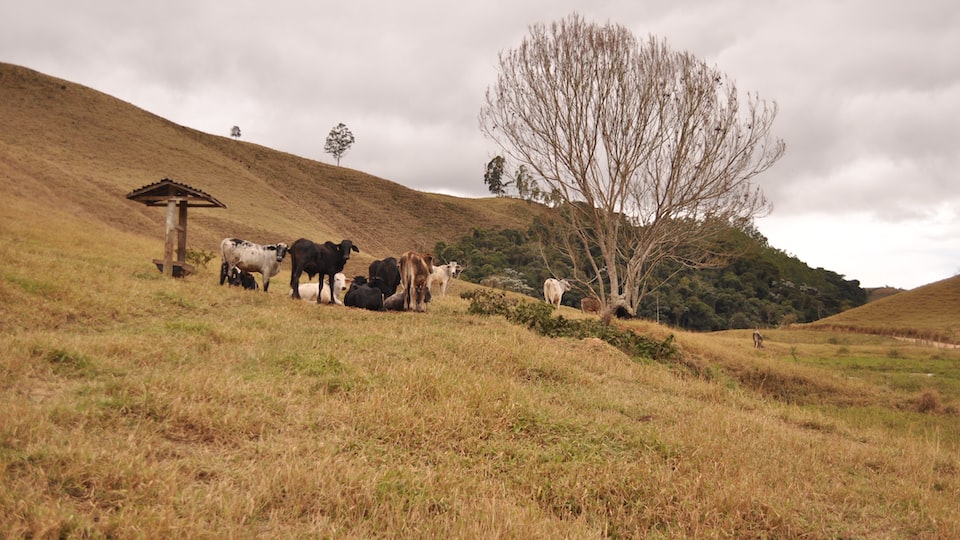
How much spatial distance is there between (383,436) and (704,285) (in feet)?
179

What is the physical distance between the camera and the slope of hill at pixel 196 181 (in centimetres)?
3581

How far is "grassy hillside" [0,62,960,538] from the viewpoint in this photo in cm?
404

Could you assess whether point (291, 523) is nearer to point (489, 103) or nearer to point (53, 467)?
point (53, 467)

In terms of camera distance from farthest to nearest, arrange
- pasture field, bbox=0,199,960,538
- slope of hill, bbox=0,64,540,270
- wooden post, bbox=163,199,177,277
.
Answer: slope of hill, bbox=0,64,540,270
wooden post, bbox=163,199,177,277
pasture field, bbox=0,199,960,538

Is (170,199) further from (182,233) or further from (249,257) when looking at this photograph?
(249,257)

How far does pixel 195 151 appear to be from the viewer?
6334 centimetres

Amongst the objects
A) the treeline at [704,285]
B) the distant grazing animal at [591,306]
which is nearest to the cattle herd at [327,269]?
the distant grazing animal at [591,306]

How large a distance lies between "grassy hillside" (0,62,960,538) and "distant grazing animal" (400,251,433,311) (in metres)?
2.59

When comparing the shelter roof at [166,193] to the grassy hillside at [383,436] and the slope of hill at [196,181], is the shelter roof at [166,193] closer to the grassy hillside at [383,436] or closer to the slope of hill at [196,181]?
the grassy hillside at [383,436]

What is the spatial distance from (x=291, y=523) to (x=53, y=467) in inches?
66.7

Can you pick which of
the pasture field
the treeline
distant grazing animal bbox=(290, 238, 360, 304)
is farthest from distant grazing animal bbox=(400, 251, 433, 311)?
the treeline

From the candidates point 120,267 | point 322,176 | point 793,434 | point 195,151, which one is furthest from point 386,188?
point 793,434

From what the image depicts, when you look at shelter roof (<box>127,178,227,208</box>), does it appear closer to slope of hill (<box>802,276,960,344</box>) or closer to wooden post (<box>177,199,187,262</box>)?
wooden post (<box>177,199,187,262</box>)

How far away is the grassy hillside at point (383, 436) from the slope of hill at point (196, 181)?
2386 centimetres
